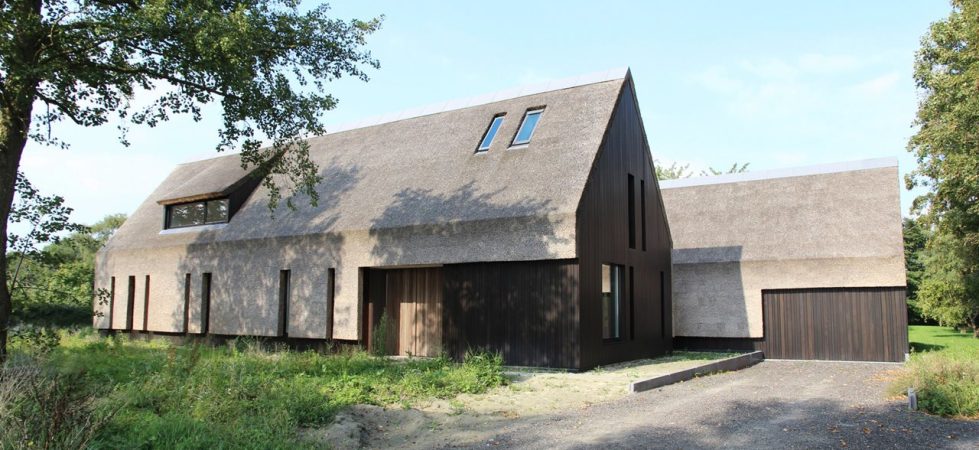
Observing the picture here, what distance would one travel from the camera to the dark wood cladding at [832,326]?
56.1ft

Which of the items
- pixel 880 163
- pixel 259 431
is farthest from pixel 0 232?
pixel 880 163

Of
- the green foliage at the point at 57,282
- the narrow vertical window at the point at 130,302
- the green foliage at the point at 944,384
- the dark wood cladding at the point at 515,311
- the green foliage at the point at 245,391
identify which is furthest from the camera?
the narrow vertical window at the point at 130,302

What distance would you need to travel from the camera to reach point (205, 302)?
19047 millimetres

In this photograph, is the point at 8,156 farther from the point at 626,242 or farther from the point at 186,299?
the point at 626,242

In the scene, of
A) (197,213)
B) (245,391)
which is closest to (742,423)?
(245,391)

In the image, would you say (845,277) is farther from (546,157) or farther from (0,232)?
(0,232)

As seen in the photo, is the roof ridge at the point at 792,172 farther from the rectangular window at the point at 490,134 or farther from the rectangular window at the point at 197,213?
the rectangular window at the point at 197,213

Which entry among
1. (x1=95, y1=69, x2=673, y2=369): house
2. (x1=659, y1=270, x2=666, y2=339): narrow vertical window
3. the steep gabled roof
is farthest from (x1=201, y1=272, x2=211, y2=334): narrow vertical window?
(x1=659, y1=270, x2=666, y2=339): narrow vertical window

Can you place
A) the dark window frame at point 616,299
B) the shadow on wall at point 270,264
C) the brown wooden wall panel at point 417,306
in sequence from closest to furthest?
the dark window frame at point 616,299, the brown wooden wall panel at point 417,306, the shadow on wall at point 270,264

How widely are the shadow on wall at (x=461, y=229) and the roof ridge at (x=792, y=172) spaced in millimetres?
10561

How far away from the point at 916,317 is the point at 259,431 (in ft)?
166

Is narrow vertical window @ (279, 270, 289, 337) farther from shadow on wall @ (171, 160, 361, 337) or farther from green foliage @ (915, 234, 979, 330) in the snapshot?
green foliage @ (915, 234, 979, 330)

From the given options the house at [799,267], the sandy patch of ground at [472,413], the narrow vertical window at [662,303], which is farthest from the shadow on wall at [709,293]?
the sandy patch of ground at [472,413]

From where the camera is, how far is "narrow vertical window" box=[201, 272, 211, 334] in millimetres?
18906
